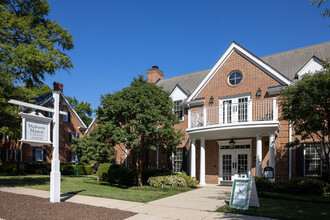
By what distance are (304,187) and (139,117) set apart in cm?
853

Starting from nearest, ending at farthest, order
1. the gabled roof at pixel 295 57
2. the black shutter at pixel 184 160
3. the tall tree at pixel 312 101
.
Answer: the tall tree at pixel 312 101 → the gabled roof at pixel 295 57 → the black shutter at pixel 184 160

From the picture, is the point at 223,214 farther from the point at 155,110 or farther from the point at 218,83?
the point at 218,83

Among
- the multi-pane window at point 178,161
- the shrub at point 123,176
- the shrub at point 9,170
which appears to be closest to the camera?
the shrub at point 123,176

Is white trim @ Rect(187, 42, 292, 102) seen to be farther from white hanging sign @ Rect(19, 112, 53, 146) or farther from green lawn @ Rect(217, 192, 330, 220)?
white hanging sign @ Rect(19, 112, 53, 146)

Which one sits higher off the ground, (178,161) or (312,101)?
(312,101)

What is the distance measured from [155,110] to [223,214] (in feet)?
24.4

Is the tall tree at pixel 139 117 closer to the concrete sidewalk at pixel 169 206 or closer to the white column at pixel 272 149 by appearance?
the concrete sidewalk at pixel 169 206

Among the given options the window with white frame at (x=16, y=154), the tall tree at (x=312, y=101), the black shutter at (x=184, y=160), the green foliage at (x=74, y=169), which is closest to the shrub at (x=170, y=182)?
the black shutter at (x=184, y=160)

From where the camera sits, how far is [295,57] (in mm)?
16938

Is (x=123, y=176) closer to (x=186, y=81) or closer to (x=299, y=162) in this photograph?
(x=299, y=162)

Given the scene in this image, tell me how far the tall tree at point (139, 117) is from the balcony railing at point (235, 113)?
234 centimetres

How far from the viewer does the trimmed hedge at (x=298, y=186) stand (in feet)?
38.4

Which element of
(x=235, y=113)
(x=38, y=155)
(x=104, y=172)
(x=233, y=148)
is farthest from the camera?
(x=38, y=155)

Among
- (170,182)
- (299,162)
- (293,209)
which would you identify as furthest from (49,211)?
(299,162)
